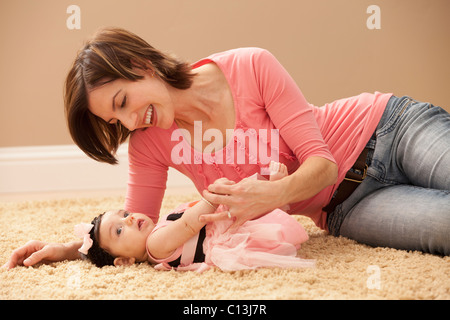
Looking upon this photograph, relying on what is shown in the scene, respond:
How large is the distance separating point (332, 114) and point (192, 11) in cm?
110

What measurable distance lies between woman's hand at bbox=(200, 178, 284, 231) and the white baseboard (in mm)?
1305

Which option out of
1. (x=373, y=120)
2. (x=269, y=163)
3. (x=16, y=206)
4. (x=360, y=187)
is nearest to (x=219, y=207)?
(x=269, y=163)

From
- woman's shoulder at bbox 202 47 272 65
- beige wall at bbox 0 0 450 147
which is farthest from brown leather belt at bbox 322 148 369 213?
beige wall at bbox 0 0 450 147

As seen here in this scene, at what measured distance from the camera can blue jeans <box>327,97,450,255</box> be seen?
3.85ft

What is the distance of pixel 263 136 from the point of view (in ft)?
4.29

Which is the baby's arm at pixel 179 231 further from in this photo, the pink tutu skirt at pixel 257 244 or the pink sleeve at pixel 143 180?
the pink sleeve at pixel 143 180

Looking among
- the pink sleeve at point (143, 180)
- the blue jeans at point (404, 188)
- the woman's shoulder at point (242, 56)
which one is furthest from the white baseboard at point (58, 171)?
the blue jeans at point (404, 188)

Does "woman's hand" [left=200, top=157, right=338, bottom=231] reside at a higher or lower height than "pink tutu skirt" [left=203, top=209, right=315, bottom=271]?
higher

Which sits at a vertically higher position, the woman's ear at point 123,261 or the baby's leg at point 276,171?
the baby's leg at point 276,171

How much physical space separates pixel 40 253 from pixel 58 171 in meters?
1.22

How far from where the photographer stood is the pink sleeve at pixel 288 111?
1.24m

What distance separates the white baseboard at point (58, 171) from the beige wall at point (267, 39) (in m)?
0.14

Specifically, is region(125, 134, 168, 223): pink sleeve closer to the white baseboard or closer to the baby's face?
the baby's face
